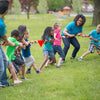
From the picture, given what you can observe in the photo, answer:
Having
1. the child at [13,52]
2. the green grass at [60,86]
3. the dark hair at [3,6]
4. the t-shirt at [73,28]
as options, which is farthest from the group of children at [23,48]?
the dark hair at [3,6]

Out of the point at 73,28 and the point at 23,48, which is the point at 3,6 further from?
the point at 73,28

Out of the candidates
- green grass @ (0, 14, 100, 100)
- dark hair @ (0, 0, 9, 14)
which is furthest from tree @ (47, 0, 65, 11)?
dark hair @ (0, 0, 9, 14)

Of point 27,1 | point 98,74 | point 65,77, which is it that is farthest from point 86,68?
point 27,1

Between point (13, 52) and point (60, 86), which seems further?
point (13, 52)

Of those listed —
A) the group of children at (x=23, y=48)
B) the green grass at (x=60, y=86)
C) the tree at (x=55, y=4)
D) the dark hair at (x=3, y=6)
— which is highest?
the tree at (x=55, y=4)

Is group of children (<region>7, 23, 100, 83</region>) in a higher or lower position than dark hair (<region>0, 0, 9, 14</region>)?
lower

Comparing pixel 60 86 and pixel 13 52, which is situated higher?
pixel 13 52

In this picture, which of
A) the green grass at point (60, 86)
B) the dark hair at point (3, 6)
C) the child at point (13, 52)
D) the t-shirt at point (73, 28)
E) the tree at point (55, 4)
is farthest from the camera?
the tree at point (55, 4)

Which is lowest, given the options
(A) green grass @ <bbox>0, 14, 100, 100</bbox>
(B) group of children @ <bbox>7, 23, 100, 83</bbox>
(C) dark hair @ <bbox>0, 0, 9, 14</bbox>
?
(A) green grass @ <bbox>0, 14, 100, 100</bbox>

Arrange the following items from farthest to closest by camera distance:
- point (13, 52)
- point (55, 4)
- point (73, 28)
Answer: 1. point (55, 4)
2. point (73, 28)
3. point (13, 52)

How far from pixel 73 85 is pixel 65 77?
829mm

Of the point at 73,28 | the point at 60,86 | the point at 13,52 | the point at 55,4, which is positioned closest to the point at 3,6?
the point at 13,52

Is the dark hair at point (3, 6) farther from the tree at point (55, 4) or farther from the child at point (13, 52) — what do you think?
the tree at point (55, 4)

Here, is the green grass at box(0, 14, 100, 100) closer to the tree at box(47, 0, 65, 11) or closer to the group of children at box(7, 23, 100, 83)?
the group of children at box(7, 23, 100, 83)
